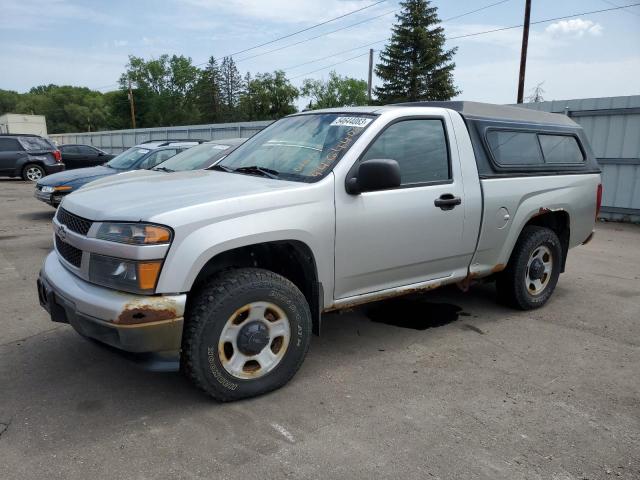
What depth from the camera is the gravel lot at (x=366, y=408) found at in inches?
103

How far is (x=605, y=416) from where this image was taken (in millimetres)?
3129

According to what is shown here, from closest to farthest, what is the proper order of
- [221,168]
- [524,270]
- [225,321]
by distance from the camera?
[225,321] → [221,168] → [524,270]

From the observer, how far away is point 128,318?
2.74 meters

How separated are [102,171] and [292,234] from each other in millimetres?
7585

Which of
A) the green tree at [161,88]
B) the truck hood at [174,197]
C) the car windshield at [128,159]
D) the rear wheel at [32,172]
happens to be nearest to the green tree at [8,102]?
the green tree at [161,88]

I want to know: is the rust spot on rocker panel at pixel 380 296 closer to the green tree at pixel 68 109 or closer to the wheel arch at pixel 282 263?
the wheel arch at pixel 282 263


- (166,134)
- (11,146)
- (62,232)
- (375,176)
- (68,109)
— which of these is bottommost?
(62,232)

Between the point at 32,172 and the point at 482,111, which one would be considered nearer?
the point at 482,111

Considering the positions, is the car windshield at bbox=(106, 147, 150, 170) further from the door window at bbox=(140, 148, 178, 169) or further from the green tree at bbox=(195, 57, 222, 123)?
the green tree at bbox=(195, 57, 222, 123)

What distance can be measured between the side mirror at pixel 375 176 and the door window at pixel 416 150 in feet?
0.90

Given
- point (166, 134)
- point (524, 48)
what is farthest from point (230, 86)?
point (524, 48)

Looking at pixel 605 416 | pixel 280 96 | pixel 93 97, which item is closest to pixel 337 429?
pixel 605 416

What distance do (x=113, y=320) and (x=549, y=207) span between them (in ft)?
13.0

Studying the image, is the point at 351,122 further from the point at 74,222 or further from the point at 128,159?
the point at 128,159
